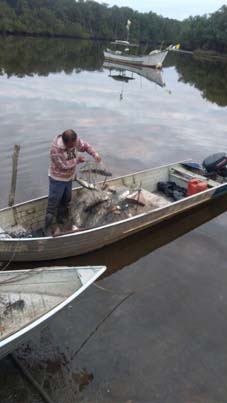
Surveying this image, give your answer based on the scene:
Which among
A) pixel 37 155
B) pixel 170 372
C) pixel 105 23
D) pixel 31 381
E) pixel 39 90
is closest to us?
pixel 31 381

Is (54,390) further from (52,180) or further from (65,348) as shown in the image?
(52,180)

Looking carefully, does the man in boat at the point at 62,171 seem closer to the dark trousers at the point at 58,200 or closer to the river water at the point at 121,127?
the dark trousers at the point at 58,200

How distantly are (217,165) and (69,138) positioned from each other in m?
5.55

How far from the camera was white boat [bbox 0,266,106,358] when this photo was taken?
4.31 m

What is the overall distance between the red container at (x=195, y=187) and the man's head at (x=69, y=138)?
3991mm

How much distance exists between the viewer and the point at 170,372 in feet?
16.4

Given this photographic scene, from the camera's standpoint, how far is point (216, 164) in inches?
406

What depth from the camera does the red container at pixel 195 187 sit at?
9.16 metres

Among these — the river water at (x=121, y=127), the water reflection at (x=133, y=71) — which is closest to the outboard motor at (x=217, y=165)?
the river water at (x=121, y=127)

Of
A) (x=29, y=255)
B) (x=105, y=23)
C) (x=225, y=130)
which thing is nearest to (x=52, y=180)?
(x=29, y=255)

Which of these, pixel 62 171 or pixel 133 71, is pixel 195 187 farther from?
pixel 133 71

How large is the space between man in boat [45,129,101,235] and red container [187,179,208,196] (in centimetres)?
315

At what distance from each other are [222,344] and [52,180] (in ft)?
13.7

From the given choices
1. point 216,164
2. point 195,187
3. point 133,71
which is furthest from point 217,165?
point 133,71
